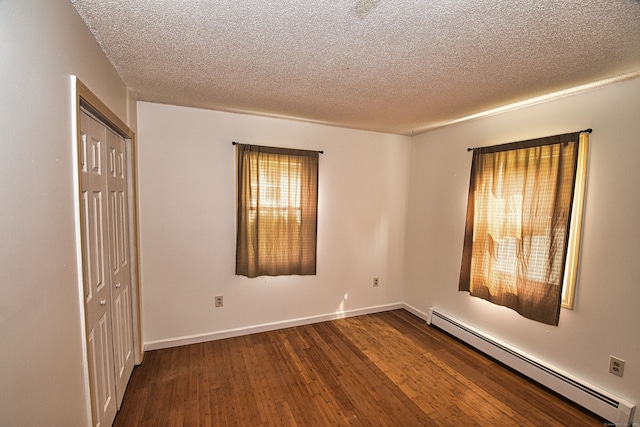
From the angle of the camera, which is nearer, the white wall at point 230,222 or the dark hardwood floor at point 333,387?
the dark hardwood floor at point 333,387

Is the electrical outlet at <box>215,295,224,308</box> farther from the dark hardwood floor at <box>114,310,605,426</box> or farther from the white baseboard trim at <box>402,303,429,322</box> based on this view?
the white baseboard trim at <box>402,303,429,322</box>

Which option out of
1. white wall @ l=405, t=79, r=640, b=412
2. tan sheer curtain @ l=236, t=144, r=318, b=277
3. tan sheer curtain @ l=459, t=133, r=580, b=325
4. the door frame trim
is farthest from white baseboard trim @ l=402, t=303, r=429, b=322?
the door frame trim

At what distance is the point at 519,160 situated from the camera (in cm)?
244

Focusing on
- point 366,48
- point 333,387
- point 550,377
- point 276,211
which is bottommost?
point 333,387

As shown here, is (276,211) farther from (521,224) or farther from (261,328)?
(521,224)

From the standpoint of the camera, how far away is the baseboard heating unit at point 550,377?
6.23ft

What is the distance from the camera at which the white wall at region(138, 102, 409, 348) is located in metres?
2.68

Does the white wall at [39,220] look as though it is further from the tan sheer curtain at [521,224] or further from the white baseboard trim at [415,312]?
the white baseboard trim at [415,312]

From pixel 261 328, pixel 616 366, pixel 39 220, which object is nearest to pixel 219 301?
pixel 261 328

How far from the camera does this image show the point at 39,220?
3.15ft

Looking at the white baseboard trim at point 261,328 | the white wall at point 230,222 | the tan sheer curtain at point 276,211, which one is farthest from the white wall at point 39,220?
the tan sheer curtain at point 276,211

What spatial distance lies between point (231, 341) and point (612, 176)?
3591 millimetres

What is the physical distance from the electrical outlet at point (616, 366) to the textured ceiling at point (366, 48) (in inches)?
77.2

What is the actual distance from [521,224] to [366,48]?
6.57ft
